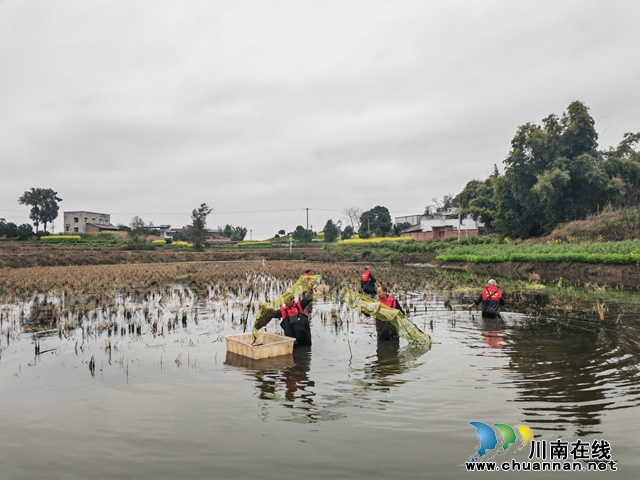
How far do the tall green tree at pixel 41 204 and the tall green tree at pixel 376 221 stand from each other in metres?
55.4

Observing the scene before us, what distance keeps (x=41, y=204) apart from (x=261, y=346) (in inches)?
3317

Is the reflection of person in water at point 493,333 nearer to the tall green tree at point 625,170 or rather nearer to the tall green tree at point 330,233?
the tall green tree at point 625,170

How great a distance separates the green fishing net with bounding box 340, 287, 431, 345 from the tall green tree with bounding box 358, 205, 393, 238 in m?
68.2

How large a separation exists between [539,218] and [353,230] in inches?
1916

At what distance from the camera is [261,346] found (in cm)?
840

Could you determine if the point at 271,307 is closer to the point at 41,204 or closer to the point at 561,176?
the point at 561,176

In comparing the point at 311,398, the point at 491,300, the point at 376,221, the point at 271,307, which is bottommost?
the point at 311,398

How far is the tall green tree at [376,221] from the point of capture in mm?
78438

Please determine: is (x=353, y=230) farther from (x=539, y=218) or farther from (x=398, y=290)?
(x=398, y=290)

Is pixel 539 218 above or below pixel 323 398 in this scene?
above

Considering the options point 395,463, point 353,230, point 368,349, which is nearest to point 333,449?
point 395,463

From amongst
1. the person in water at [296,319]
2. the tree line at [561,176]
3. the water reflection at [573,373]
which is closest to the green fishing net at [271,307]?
the person in water at [296,319]

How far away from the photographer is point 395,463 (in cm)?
476

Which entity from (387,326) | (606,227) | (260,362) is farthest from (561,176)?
(260,362)
